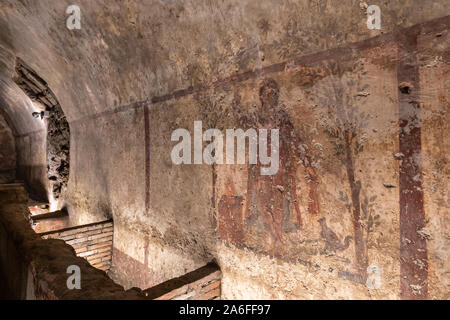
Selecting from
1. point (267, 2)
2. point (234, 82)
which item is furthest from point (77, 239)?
point (267, 2)

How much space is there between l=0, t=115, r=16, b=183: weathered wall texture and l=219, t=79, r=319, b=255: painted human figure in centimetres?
1116

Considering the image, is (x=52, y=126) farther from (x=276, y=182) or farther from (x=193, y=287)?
(x=276, y=182)

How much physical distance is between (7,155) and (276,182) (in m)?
11.8

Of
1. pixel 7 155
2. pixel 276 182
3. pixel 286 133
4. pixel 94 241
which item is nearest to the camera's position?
pixel 286 133

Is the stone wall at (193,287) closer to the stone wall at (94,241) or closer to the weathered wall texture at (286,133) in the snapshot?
the weathered wall texture at (286,133)

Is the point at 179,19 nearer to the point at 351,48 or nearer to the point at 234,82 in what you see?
the point at 234,82

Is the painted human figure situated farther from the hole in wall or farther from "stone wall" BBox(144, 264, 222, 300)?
the hole in wall

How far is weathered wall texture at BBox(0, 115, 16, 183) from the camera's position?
10.5 m

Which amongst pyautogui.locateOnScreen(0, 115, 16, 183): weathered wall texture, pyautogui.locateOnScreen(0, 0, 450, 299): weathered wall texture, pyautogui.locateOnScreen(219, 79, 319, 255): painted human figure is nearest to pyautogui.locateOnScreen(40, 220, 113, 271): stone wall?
pyautogui.locateOnScreen(0, 0, 450, 299): weathered wall texture

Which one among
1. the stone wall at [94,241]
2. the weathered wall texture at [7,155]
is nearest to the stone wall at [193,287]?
the stone wall at [94,241]

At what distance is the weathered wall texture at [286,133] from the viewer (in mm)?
1869

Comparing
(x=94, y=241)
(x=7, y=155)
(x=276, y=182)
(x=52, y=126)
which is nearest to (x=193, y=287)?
(x=276, y=182)

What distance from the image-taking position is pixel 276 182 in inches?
106

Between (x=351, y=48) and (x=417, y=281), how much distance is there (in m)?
1.73
